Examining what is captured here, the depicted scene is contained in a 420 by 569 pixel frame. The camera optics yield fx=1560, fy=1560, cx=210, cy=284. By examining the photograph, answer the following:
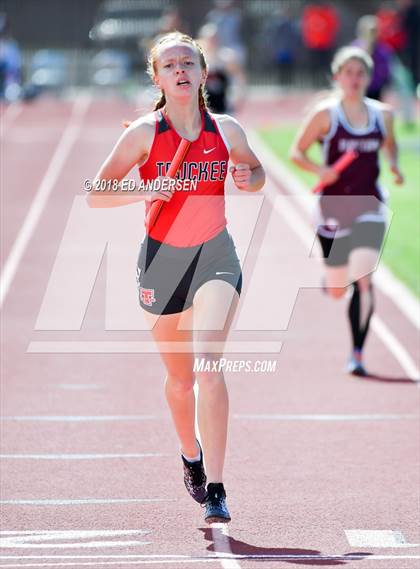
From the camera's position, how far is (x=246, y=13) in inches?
1893

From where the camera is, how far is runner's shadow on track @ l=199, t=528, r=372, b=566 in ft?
21.7

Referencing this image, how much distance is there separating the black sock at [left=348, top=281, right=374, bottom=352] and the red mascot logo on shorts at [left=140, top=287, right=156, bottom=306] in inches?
157

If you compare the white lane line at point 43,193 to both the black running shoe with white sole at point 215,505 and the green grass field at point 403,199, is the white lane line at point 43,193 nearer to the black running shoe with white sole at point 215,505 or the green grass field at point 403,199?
the green grass field at point 403,199

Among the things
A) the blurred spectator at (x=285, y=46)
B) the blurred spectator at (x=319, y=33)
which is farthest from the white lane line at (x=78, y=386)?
the blurred spectator at (x=319, y=33)

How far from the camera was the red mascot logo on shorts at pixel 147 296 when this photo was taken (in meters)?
7.25

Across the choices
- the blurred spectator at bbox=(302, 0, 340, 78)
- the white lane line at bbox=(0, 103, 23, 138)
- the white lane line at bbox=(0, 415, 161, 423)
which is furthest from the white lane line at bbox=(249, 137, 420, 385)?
the blurred spectator at bbox=(302, 0, 340, 78)

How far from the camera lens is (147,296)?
7.29m

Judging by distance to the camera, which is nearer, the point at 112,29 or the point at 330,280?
the point at 330,280

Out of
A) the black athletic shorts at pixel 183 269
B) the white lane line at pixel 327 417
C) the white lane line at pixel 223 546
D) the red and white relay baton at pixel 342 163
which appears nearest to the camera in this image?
the white lane line at pixel 223 546

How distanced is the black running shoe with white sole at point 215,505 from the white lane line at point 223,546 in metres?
0.07

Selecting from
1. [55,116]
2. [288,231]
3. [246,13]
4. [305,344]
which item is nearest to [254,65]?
[246,13]

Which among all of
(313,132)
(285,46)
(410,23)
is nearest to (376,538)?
(313,132)

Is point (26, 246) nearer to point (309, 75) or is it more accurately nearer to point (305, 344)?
point (305, 344)

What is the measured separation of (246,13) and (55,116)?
1403 centimetres
